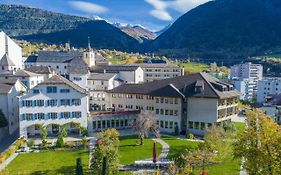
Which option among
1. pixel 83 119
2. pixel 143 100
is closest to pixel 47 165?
Result: pixel 83 119

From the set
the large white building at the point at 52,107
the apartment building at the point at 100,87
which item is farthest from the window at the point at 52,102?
the apartment building at the point at 100,87

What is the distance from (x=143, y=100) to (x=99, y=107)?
14835mm

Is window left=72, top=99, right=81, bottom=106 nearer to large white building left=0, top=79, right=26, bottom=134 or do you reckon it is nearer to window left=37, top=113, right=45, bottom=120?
window left=37, top=113, right=45, bottom=120

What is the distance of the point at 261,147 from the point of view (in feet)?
89.6

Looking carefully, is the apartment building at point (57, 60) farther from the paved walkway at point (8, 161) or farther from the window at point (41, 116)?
the paved walkway at point (8, 161)

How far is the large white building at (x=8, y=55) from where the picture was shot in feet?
253

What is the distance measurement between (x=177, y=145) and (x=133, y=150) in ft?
22.4

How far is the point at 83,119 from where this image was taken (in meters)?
56.9

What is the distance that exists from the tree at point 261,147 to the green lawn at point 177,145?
15.9 metres

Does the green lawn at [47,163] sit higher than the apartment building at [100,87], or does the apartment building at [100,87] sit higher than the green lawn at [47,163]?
the apartment building at [100,87]

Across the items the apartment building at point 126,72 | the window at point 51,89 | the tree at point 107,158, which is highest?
the apartment building at point 126,72

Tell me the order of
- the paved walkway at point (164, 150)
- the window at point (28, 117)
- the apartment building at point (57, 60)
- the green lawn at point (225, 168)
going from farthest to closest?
1. the apartment building at point (57, 60)
2. the window at point (28, 117)
3. the paved walkway at point (164, 150)
4. the green lawn at point (225, 168)

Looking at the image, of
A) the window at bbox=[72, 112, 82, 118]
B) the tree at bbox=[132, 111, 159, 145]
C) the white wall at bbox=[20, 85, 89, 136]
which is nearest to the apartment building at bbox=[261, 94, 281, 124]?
the tree at bbox=[132, 111, 159, 145]

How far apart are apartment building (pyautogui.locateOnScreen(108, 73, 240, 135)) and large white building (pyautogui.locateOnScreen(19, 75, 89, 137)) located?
1275 centimetres
